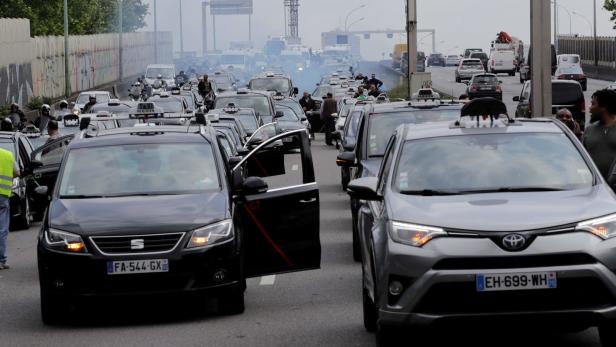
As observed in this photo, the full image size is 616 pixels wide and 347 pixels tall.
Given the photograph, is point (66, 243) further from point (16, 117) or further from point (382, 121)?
point (16, 117)

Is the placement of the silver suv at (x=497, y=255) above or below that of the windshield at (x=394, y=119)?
below

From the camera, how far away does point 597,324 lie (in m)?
9.41

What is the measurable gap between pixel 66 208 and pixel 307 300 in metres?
2.24

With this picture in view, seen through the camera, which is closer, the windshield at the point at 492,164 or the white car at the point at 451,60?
the windshield at the point at 492,164

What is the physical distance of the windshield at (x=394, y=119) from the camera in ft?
59.8

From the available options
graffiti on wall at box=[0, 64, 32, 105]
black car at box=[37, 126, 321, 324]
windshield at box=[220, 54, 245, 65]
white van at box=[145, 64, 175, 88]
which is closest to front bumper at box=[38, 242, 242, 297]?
black car at box=[37, 126, 321, 324]

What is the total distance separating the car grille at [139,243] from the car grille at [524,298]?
3410 millimetres

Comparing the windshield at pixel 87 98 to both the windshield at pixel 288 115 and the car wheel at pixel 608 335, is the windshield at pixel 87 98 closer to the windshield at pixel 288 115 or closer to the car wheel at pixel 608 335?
the windshield at pixel 288 115

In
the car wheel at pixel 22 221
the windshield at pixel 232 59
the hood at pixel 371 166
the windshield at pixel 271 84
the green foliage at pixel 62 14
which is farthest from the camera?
the windshield at pixel 232 59

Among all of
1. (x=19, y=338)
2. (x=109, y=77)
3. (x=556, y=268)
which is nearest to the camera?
(x=556, y=268)

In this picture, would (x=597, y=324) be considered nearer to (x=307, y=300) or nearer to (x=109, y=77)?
(x=307, y=300)

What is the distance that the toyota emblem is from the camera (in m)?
9.35

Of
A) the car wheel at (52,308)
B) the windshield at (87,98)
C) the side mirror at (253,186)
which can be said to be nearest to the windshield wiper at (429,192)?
the side mirror at (253,186)

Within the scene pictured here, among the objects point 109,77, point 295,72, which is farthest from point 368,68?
point 109,77
